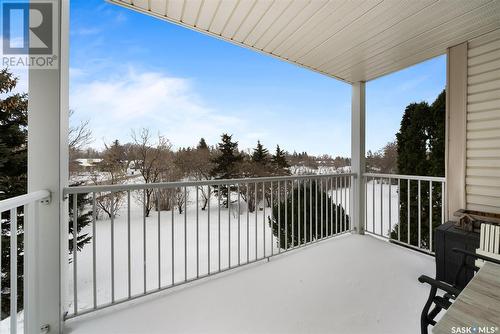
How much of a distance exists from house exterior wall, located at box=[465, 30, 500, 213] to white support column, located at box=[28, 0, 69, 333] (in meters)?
3.86

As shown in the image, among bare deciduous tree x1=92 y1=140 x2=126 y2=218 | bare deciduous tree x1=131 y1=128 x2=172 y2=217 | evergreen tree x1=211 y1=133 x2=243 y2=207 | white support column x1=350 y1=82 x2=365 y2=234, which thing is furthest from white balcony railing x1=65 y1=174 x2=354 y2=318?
evergreen tree x1=211 y1=133 x2=243 y2=207

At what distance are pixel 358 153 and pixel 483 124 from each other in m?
1.47

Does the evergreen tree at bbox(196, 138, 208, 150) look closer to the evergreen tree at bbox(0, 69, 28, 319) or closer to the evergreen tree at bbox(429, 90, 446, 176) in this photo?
the evergreen tree at bbox(0, 69, 28, 319)

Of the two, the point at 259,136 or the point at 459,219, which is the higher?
the point at 259,136

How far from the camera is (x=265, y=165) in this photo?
35.7 ft

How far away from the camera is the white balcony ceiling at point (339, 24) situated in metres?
2.04

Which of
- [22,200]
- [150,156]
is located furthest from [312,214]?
[150,156]

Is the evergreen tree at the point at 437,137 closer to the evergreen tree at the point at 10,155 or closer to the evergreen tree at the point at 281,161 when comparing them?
the evergreen tree at the point at 281,161

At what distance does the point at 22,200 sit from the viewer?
1.27m

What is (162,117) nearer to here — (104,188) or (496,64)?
(104,188)

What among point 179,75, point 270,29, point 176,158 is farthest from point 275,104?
point 270,29

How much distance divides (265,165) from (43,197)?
31.5 feet

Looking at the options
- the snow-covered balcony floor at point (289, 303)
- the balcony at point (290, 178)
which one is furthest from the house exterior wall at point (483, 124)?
the snow-covered balcony floor at point (289, 303)

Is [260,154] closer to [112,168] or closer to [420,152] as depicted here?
[112,168]
